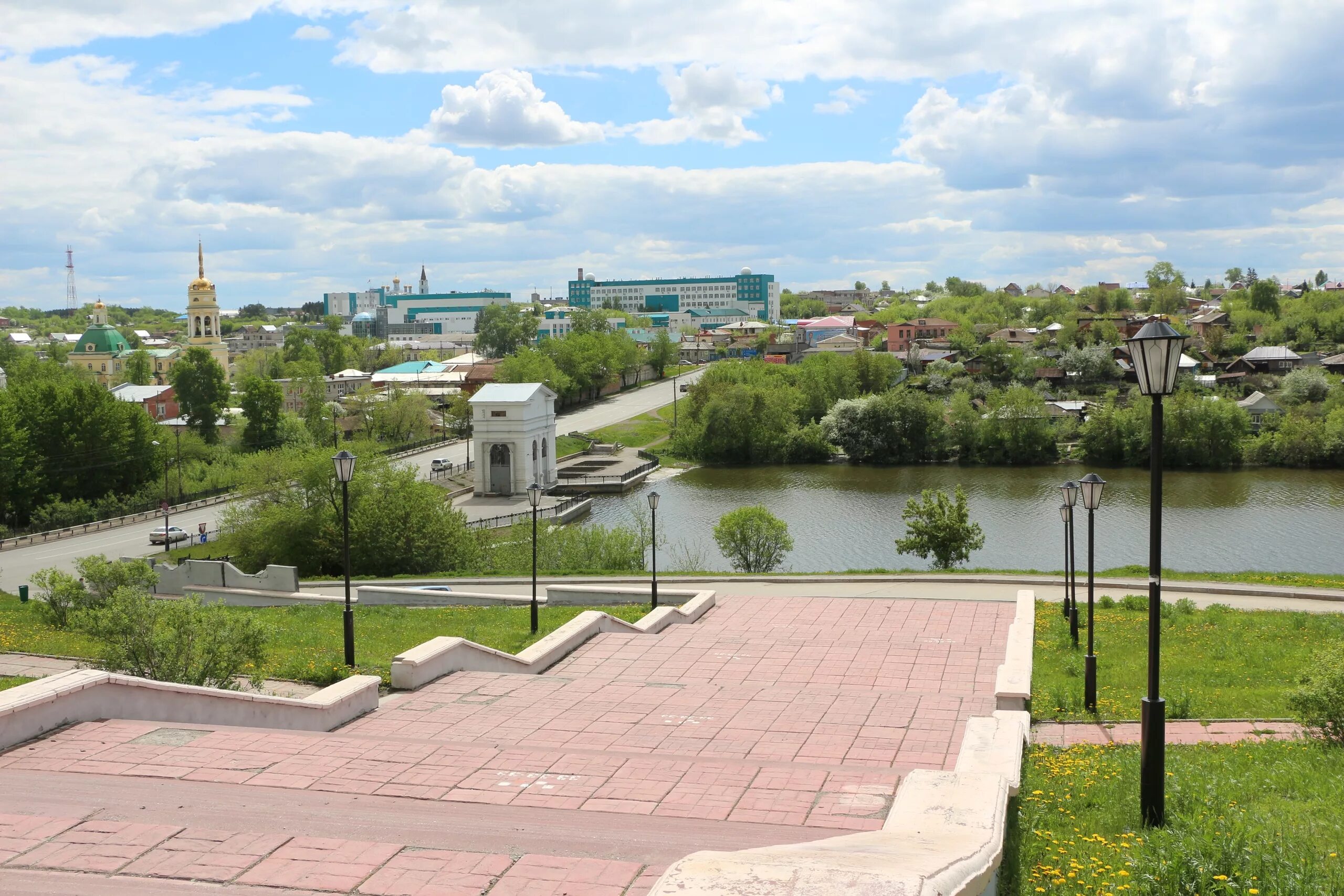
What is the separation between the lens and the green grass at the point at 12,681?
11352 mm

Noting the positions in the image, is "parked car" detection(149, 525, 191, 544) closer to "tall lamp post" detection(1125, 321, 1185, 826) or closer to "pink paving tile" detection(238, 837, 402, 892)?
"pink paving tile" detection(238, 837, 402, 892)

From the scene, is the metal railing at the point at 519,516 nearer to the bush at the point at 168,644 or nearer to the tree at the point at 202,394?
the tree at the point at 202,394

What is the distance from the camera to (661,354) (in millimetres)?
113875

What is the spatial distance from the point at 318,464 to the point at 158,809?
27744 mm

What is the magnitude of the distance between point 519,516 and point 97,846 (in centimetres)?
4232

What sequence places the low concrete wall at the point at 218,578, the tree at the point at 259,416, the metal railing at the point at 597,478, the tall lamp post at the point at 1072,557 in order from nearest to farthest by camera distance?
the tall lamp post at the point at 1072,557, the low concrete wall at the point at 218,578, the metal railing at the point at 597,478, the tree at the point at 259,416

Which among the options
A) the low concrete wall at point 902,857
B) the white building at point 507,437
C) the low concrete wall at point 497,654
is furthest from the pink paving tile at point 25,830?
the white building at point 507,437

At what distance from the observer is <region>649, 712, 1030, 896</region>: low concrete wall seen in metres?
3.91

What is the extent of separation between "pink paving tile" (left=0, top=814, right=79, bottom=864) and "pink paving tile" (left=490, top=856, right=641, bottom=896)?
2.43 meters

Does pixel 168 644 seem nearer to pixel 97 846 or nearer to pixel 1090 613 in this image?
pixel 97 846

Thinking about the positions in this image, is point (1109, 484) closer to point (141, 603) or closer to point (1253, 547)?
point (1253, 547)

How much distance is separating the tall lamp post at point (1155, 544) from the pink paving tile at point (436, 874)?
12.6ft

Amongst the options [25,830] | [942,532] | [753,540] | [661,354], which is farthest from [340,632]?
[661,354]

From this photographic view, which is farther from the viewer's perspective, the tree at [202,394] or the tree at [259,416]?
the tree at [202,394]
